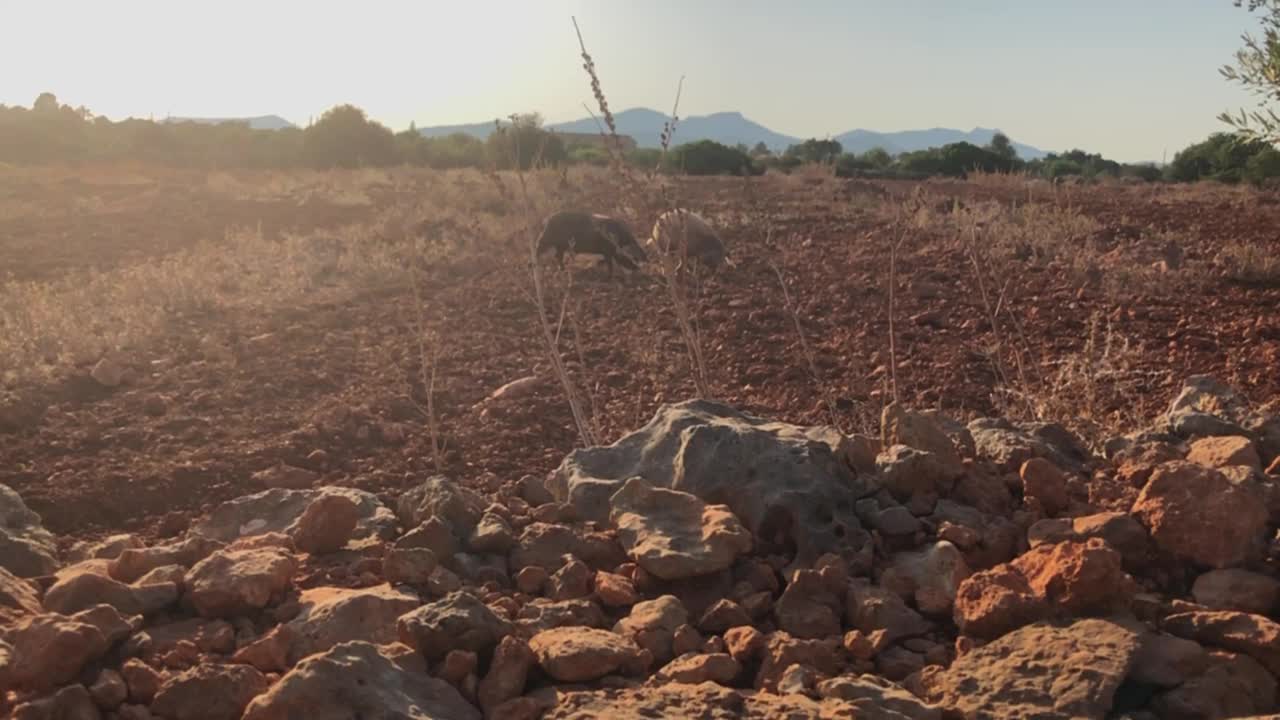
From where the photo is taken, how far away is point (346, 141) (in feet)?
108

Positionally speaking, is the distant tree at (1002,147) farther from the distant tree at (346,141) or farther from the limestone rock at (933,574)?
the limestone rock at (933,574)

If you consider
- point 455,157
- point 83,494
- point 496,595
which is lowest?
point 83,494

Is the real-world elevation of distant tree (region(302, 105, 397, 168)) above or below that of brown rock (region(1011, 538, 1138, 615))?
above

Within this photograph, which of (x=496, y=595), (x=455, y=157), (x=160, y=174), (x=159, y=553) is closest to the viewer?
(x=496, y=595)

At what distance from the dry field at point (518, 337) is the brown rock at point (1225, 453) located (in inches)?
22.4

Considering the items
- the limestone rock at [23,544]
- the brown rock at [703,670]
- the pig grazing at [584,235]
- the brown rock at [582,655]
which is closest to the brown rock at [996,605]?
the brown rock at [703,670]

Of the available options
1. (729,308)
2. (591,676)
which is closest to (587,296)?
(729,308)

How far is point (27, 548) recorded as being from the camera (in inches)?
116

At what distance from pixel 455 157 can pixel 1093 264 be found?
2622 centimetres

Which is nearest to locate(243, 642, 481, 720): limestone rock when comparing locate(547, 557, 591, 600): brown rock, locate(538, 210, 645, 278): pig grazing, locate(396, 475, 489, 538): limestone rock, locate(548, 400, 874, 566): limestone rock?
locate(547, 557, 591, 600): brown rock

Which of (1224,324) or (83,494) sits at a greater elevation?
(1224,324)

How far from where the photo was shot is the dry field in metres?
4.86

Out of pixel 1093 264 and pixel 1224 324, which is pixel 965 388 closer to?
pixel 1224 324

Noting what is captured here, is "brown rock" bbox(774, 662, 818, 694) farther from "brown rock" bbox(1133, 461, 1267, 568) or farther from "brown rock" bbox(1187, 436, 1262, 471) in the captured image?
"brown rock" bbox(1187, 436, 1262, 471)
